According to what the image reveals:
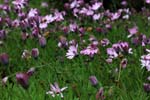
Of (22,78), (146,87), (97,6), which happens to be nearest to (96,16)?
(97,6)

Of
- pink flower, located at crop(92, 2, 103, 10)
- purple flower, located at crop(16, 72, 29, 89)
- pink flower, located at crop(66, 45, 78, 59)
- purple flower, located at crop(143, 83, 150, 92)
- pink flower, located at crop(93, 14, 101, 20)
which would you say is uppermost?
pink flower, located at crop(92, 2, 103, 10)

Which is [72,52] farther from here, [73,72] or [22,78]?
[22,78]

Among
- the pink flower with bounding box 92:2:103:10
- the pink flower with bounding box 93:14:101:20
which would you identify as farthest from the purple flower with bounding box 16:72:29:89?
the pink flower with bounding box 92:2:103:10

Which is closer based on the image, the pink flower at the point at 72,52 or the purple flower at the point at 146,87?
the purple flower at the point at 146,87

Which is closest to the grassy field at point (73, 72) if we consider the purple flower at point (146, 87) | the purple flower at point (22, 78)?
the purple flower at point (146, 87)

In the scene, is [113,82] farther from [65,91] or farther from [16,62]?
[16,62]

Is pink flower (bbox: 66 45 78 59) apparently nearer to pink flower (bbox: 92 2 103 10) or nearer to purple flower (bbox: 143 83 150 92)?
purple flower (bbox: 143 83 150 92)

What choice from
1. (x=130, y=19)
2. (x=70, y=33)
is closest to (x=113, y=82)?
(x=70, y=33)

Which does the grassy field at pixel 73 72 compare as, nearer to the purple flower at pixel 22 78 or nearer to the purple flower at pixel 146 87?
the purple flower at pixel 146 87

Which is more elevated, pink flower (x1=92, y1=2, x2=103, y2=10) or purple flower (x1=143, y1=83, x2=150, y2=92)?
pink flower (x1=92, y1=2, x2=103, y2=10)

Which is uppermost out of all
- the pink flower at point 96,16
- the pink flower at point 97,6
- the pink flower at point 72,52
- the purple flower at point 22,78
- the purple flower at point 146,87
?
the pink flower at point 97,6

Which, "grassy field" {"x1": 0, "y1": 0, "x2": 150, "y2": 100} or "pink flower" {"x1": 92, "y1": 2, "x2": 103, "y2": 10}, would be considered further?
"pink flower" {"x1": 92, "y1": 2, "x2": 103, "y2": 10}
